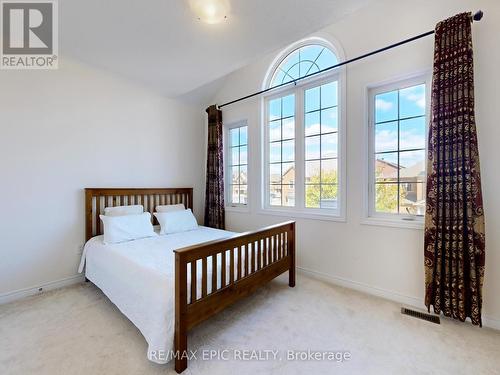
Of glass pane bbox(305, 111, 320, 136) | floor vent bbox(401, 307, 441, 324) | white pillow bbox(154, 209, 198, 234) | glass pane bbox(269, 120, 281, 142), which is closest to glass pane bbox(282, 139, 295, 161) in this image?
glass pane bbox(269, 120, 281, 142)

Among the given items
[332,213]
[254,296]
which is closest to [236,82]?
[332,213]

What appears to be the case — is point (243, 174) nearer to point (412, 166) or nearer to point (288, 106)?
point (288, 106)

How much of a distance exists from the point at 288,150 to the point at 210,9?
1890 mm

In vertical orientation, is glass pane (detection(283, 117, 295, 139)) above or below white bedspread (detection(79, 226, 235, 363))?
above

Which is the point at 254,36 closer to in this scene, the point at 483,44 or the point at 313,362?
the point at 483,44

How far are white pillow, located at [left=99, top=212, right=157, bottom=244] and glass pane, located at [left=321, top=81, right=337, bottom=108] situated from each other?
8.55 feet

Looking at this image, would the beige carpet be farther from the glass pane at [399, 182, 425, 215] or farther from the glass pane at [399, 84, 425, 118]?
the glass pane at [399, 84, 425, 118]

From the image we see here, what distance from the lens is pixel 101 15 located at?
1991mm

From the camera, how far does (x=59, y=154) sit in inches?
105

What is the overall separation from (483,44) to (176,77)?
303 centimetres

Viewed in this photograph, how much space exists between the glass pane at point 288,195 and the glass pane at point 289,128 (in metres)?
0.69

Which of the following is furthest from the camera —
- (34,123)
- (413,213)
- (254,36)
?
(34,123)

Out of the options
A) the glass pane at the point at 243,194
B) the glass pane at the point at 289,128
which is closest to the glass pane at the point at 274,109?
the glass pane at the point at 289,128

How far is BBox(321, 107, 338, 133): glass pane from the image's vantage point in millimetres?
2840
